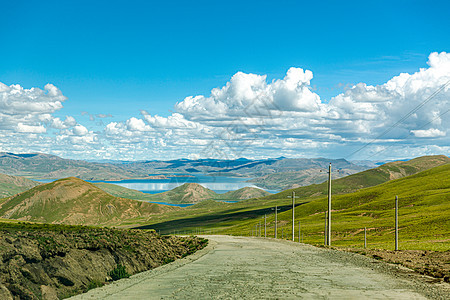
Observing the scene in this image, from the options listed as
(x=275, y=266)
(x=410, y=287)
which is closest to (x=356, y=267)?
(x=275, y=266)

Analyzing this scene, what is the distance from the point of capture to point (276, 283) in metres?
21.9

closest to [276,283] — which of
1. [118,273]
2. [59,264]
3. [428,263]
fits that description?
[118,273]

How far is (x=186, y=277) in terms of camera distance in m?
24.0

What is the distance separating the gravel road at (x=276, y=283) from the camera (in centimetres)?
1888

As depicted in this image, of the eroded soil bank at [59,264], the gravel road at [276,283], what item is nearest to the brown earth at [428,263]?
the gravel road at [276,283]

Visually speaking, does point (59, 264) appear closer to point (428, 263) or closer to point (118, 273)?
point (118, 273)

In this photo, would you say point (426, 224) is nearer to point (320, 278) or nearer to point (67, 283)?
point (320, 278)

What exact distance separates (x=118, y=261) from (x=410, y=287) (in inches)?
675

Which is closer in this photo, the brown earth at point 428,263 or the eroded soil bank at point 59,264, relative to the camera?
the eroded soil bank at point 59,264

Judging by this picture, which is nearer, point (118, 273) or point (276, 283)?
point (276, 283)

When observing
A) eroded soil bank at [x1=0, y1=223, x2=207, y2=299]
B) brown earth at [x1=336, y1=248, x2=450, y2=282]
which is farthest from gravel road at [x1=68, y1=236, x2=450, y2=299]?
eroded soil bank at [x1=0, y1=223, x2=207, y2=299]

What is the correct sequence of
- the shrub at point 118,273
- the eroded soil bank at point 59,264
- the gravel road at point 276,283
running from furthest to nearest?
the shrub at point 118,273 → the gravel road at point 276,283 → the eroded soil bank at point 59,264

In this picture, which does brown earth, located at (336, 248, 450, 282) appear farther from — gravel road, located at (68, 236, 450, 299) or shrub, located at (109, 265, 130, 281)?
shrub, located at (109, 265, 130, 281)

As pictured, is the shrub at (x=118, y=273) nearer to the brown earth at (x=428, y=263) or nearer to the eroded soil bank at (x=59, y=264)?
the eroded soil bank at (x=59, y=264)
